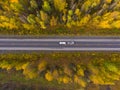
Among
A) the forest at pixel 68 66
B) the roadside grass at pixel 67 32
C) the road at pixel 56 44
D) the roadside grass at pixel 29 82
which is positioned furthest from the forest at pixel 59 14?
the roadside grass at pixel 29 82

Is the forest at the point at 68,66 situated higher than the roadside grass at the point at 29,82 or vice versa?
the forest at the point at 68,66

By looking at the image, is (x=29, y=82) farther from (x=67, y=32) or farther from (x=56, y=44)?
(x=67, y=32)

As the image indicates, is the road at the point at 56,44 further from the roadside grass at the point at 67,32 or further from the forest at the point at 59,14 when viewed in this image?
the forest at the point at 59,14

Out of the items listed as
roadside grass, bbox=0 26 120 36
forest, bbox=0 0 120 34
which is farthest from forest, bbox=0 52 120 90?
forest, bbox=0 0 120 34

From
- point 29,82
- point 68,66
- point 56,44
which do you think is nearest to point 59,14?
point 56,44

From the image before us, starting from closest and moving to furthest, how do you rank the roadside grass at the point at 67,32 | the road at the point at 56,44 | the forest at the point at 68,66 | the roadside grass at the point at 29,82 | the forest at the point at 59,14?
the forest at the point at 59,14
the forest at the point at 68,66
the road at the point at 56,44
the roadside grass at the point at 67,32
the roadside grass at the point at 29,82

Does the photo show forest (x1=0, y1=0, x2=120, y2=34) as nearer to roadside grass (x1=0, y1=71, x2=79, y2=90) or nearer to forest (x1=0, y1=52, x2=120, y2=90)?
forest (x1=0, y1=52, x2=120, y2=90)
